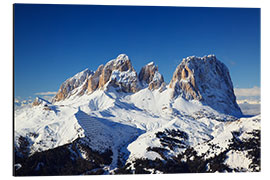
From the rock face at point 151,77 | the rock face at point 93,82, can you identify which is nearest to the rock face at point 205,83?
the rock face at point 151,77

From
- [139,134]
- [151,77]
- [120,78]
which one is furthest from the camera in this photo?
[151,77]

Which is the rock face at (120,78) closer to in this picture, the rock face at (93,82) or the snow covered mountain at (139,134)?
the rock face at (93,82)

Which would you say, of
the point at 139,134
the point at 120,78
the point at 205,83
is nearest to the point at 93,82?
the point at 120,78

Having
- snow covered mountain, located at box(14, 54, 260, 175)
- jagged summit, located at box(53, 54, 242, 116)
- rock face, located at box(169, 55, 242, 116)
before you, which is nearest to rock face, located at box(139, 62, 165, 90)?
jagged summit, located at box(53, 54, 242, 116)

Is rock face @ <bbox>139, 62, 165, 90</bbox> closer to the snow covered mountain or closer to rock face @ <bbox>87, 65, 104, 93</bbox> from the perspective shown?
the snow covered mountain

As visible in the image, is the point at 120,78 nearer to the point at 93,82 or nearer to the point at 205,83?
the point at 93,82

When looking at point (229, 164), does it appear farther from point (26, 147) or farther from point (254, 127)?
point (26, 147)

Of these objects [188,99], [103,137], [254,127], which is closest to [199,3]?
[254,127]
